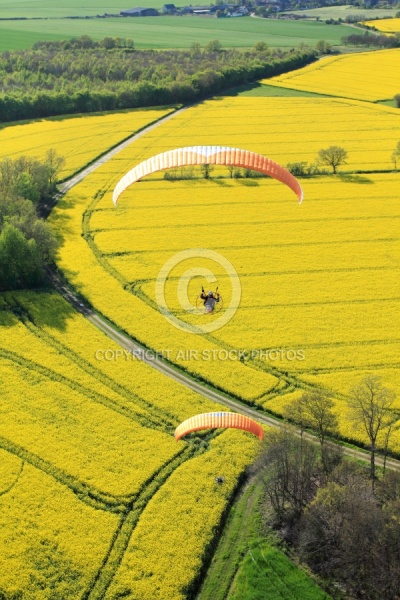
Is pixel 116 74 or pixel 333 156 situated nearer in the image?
pixel 333 156

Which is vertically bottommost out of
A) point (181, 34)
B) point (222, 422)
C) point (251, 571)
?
point (251, 571)

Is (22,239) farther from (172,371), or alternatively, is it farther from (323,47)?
(323,47)

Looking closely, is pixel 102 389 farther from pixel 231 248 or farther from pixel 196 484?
pixel 231 248

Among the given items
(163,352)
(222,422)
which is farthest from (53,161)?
(222,422)

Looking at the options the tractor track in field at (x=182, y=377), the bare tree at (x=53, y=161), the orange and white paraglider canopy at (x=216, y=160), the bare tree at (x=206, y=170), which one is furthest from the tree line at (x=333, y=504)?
the bare tree at (x=53, y=161)

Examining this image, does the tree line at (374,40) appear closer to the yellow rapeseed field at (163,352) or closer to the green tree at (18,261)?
the yellow rapeseed field at (163,352)

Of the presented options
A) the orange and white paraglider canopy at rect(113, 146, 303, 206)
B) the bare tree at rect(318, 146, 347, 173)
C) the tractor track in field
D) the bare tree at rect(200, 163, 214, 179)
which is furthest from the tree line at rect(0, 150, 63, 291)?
the bare tree at rect(318, 146, 347, 173)
